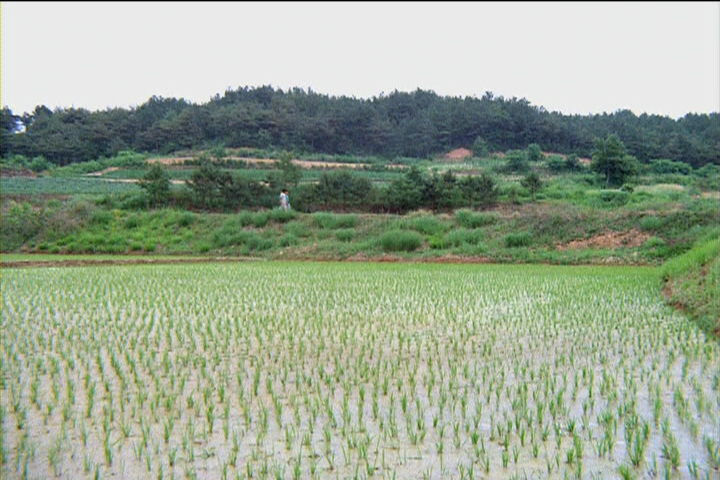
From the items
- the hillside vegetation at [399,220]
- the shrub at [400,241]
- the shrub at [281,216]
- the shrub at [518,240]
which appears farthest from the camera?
the shrub at [281,216]

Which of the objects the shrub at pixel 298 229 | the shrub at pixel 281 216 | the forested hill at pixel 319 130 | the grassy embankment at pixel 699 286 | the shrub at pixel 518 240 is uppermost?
the forested hill at pixel 319 130

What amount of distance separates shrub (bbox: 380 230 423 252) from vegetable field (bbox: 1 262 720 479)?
34.0 feet

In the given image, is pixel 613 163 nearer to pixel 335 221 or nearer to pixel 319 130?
pixel 335 221

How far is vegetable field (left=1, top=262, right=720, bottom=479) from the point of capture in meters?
3.37

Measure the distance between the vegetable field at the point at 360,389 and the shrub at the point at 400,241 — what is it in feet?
34.0

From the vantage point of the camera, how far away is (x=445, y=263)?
17562mm

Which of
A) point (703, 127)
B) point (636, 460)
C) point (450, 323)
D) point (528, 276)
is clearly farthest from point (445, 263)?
point (703, 127)

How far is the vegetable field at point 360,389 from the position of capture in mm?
3365

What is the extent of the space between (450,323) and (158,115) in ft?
231

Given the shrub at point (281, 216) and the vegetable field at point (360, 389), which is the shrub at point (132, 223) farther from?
the vegetable field at point (360, 389)

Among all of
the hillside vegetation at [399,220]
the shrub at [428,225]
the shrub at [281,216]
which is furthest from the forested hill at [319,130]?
the shrub at [428,225]

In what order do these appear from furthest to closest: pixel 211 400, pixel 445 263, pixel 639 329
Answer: pixel 445 263, pixel 639 329, pixel 211 400

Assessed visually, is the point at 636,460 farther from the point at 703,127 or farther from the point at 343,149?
the point at 703,127

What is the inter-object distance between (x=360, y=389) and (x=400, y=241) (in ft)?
49.9
